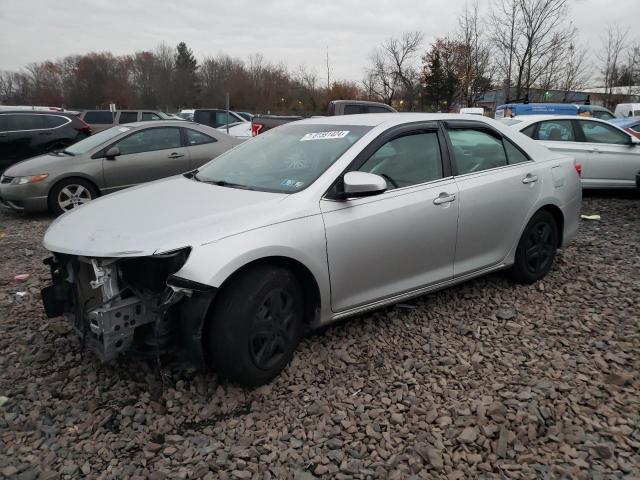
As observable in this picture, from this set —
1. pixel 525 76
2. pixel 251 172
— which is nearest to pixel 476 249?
pixel 251 172

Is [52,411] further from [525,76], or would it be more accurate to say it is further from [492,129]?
[525,76]

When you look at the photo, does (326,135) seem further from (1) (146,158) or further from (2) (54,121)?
(2) (54,121)

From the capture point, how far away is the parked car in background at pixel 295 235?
8.74ft

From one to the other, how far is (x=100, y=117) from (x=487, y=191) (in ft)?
69.5

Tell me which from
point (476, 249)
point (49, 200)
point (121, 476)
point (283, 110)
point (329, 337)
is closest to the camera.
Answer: point (121, 476)

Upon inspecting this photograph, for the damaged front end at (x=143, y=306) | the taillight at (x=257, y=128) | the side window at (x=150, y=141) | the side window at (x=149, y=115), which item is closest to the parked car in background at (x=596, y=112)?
the taillight at (x=257, y=128)

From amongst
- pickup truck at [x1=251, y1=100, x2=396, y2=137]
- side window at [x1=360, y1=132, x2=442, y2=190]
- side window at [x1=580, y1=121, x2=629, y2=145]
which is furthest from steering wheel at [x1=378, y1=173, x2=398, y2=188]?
pickup truck at [x1=251, y1=100, x2=396, y2=137]

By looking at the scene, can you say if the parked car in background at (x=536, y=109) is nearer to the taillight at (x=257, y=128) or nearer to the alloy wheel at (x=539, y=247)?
the taillight at (x=257, y=128)

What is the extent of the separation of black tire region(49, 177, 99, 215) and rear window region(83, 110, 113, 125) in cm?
1520

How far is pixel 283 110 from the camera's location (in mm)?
49156

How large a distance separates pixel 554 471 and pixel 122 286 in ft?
7.80

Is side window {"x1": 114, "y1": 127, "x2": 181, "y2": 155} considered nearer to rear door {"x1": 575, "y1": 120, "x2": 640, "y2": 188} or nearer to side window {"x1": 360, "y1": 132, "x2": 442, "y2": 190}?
side window {"x1": 360, "y1": 132, "x2": 442, "y2": 190}

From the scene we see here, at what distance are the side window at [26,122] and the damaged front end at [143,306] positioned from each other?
28.0 feet

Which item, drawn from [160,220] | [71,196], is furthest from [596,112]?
[160,220]
